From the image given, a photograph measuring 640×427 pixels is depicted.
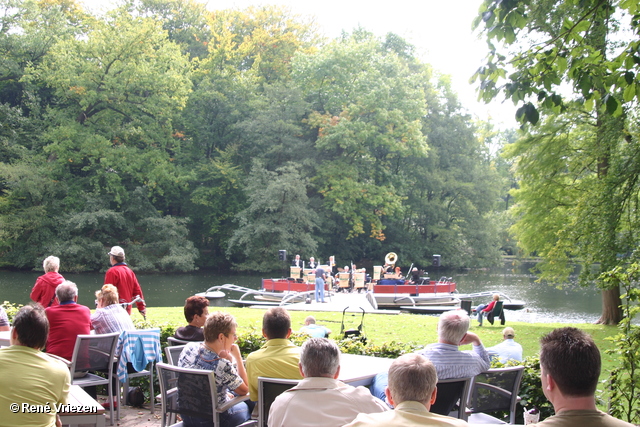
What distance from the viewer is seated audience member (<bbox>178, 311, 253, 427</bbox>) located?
12.6ft

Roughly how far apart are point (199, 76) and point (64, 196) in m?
13.3

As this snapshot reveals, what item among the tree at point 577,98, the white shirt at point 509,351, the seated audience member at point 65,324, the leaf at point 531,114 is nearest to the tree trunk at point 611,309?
the tree at point 577,98

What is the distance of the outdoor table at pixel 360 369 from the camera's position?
13.7ft

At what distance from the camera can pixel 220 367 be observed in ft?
12.6

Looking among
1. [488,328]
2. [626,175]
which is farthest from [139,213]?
[626,175]

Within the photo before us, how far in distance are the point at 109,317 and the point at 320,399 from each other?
3409 millimetres

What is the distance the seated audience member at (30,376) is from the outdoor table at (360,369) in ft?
6.36

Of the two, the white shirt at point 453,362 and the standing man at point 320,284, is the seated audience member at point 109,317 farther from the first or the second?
the standing man at point 320,284

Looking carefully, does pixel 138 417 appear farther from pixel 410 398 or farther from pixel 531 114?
pixel 531 114

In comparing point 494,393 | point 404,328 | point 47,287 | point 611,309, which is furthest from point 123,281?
point 611,309

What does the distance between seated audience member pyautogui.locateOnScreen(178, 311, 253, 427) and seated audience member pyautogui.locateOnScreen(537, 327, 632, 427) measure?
7.56 ft

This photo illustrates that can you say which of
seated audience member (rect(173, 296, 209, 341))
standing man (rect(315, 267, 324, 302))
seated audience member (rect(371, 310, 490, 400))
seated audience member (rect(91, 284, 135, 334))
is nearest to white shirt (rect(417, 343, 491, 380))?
seated audience member (rect(371, 310, 490, 400))

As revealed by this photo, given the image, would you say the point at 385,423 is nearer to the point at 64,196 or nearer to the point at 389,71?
the point at 64,196

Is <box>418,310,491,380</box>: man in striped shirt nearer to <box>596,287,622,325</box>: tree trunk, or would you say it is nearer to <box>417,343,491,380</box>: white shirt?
<box>417,343,491,380</box>: white shirt
